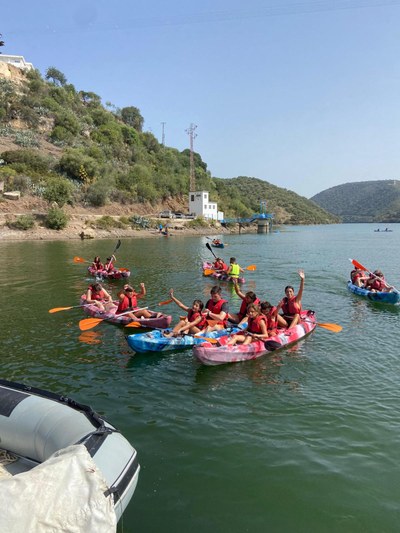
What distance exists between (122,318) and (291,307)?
550 cm

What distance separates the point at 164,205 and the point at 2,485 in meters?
80.0

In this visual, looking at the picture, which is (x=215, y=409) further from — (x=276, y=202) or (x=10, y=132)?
(x=276, y=202)

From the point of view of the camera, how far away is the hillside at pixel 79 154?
58094mm

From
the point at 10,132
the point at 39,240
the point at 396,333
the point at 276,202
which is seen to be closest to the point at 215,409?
the point at 396,333

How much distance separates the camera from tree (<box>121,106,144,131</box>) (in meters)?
107

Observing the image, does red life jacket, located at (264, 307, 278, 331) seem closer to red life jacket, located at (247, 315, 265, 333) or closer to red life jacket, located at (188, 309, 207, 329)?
red life jacket, located at (247, 315, 265, 333)

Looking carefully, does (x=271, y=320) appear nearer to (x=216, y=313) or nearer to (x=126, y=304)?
(x=216, y=313)

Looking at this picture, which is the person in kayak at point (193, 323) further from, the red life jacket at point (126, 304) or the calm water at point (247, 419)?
the red life jacket at point (126, 304)

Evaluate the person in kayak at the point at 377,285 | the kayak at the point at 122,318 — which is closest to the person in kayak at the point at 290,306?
the kayak at the point at 122,318

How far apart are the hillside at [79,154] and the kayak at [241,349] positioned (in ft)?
154

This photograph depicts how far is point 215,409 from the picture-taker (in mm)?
8094

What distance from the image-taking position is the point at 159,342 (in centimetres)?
1067

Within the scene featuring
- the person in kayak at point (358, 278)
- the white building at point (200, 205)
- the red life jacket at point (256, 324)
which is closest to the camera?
the red life jacket at point (256, 324)

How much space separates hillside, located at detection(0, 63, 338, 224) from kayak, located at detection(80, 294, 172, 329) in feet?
138
